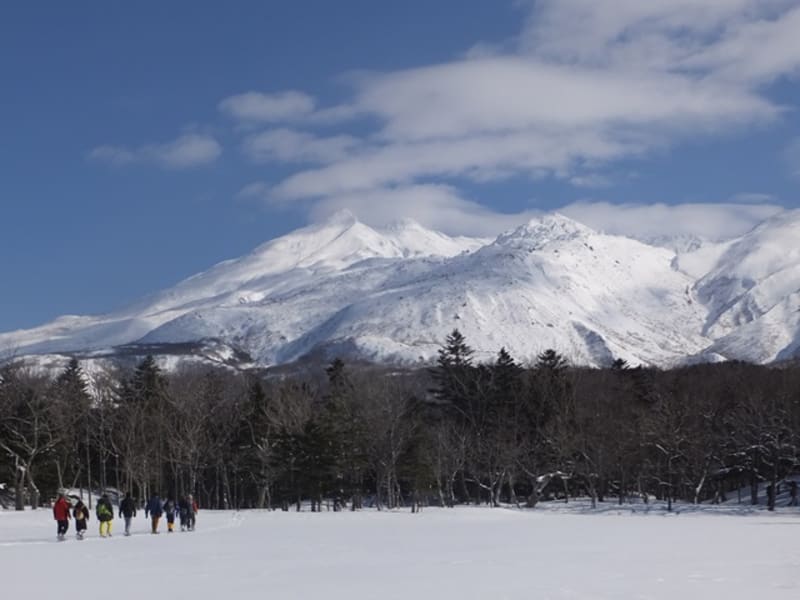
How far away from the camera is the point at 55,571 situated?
27.4 meters

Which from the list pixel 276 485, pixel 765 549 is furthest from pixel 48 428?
pixel 765 549

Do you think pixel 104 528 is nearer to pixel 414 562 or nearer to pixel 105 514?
pixel 105 514

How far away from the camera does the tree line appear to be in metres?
76.6

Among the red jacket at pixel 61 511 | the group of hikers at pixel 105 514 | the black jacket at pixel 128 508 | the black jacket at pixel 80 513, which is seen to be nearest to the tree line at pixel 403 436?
the group of hikers at pixel 105 514

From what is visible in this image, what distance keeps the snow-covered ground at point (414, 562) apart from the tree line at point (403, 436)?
28037mm

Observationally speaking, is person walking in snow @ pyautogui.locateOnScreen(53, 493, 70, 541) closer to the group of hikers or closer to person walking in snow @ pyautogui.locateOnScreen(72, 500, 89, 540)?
the group of hikers

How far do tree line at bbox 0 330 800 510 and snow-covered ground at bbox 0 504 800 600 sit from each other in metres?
28.0

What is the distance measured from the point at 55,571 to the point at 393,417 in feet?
168

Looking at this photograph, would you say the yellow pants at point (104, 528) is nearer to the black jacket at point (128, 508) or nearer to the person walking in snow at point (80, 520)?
the black jacket at point (128, 508)

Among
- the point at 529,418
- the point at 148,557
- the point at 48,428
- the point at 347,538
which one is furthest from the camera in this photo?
the point at 529,418

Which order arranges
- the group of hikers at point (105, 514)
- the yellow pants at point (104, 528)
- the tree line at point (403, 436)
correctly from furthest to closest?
the tree line at point (403, 436), the yellow pants at point (104, 528), the group of hikers at point (105, 514)

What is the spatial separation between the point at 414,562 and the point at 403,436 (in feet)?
163

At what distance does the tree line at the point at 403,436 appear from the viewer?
7662 cm

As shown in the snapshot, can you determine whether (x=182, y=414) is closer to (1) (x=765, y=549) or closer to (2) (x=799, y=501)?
(2) (x=799, y=501)
